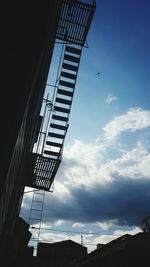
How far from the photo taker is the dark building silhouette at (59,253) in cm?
3002

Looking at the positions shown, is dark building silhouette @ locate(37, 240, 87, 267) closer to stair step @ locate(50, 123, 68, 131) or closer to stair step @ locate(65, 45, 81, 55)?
stair step @ locate(50, 123, 68, 131)

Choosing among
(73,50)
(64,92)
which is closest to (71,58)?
(73,50)

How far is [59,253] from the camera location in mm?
31328

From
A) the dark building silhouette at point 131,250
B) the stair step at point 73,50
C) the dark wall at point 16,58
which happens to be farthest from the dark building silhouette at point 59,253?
the dark wall at point 16,58

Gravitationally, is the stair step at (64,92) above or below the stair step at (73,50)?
below

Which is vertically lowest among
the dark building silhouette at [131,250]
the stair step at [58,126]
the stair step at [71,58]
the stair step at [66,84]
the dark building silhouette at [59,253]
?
the dark building silhouette at [59,253]

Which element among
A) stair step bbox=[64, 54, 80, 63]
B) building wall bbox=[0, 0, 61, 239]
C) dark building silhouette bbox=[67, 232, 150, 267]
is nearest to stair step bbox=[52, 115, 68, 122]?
stair step bbox=[64, 54, 80, 63]

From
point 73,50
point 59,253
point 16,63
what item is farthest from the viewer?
point 59,253

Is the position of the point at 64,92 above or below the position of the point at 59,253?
above

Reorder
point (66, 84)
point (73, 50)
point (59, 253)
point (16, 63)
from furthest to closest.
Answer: point (59, 253), point (73, 50), point (66, 84), point (16, 63)

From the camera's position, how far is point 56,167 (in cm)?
1155

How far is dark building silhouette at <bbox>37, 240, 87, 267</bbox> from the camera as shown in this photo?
98.5ft

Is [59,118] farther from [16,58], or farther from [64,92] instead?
[16,58]

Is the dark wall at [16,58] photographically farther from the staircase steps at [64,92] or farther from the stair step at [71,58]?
the stair step at [71,58]
